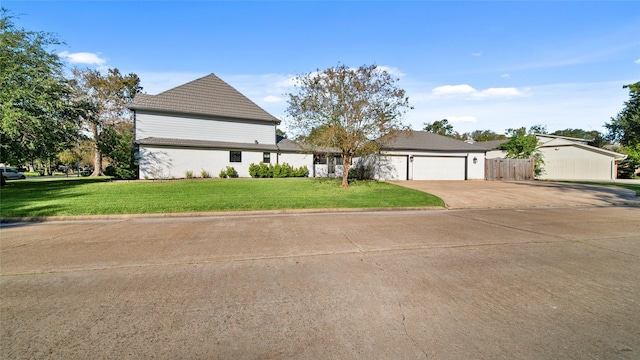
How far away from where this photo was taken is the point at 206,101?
2375 centimetres

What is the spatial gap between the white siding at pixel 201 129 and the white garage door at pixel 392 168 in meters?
9.79

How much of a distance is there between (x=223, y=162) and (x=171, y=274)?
18944 millimetres

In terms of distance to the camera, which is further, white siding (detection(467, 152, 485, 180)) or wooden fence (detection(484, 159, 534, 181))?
white siding (detection(467, 152, 485, 180))

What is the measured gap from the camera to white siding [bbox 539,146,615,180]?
29.2m

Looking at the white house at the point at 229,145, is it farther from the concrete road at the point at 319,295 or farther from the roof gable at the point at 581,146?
the concrete road at the point at 319,295

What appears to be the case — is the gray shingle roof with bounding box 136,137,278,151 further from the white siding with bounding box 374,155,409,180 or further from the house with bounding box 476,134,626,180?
the house with bounding box 476,134,626,180

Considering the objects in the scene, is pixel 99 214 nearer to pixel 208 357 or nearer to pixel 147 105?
pixel 208 357

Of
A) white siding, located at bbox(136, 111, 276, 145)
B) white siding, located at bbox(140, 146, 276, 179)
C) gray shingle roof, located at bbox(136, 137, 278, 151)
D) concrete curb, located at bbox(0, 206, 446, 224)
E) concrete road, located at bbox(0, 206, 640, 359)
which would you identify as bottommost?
concrete road, located at bbox(0, 206, 640, 359)

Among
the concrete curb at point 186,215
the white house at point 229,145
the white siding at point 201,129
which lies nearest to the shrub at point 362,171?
the white house at point 229,145

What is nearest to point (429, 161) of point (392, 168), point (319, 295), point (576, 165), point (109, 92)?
point (392, 168)

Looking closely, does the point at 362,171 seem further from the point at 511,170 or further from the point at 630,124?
the point at 630,124

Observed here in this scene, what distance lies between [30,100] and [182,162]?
859cm

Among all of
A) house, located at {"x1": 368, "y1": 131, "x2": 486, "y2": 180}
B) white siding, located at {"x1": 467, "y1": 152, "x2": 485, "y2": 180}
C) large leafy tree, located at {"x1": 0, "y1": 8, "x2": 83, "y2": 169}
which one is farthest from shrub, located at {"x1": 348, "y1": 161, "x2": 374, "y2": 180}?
large leafy tree, located at {"x1": 0, "y1": 8, "x2": 83, "y2": 169}

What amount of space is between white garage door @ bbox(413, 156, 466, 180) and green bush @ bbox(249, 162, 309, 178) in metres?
10.2
